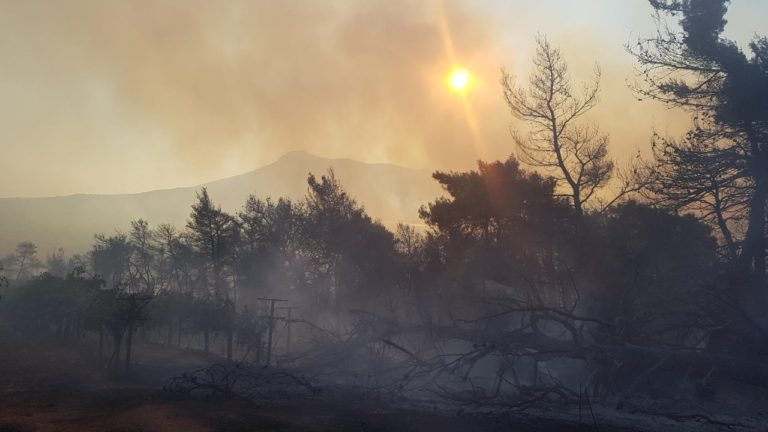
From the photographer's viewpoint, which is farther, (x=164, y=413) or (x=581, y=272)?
(x=581, y=272)

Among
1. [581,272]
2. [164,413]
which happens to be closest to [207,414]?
[164,413]

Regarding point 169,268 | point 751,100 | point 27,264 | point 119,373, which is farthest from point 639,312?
point 27,264

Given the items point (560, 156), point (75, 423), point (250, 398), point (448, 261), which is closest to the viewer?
point (75, 423)

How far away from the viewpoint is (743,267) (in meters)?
16.5

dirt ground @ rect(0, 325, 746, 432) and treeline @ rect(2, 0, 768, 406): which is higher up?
treeline @ rect(2, 0, 768, 406)

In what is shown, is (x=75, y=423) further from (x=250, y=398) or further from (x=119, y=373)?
(x=119, y=373)

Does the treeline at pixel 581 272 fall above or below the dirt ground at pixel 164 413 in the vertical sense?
above

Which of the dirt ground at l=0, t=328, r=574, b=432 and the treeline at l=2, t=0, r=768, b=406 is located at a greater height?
the treeline at l=2, t=0, r=768, b=406

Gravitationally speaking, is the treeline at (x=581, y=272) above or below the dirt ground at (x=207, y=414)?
above

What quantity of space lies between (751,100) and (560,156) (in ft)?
23.8

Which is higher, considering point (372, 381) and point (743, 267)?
point (743, 267)

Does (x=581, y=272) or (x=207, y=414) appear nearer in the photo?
(x=207, y=414)

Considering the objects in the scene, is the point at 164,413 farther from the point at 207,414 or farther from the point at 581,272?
the point at 581,272

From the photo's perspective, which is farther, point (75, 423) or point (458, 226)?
point (458, 226)
